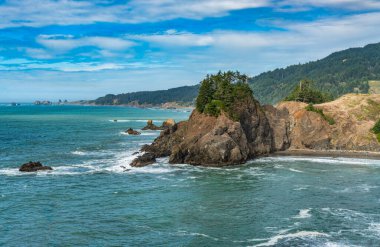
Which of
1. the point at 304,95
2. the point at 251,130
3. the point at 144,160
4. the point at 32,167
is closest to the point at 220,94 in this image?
the point at 251,130

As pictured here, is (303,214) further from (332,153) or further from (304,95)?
(304,95)

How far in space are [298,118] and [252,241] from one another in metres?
65.9

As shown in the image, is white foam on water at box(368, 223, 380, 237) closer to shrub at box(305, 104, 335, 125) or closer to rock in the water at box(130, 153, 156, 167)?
rock in the water at box(130, 153, 156, 167)

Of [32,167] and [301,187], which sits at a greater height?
[32,167]

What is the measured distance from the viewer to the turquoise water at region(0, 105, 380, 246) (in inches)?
1654

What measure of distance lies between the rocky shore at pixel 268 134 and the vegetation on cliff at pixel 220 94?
70.8 inches

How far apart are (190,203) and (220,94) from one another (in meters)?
44.1

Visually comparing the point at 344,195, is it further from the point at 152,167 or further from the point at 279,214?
the point at 152,167

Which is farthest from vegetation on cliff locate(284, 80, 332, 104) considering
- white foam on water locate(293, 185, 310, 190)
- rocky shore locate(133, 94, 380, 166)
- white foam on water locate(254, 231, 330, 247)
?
white foam on water locate(254, 231, 330, 247)

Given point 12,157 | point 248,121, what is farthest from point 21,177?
point 248,121

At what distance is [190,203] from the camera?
53.9 meters

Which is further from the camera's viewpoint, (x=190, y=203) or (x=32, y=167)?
(x=32, y=167)

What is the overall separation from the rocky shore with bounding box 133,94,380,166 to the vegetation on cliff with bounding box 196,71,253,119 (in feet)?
5.90

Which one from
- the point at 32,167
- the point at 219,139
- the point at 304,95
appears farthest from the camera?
the point at 304,95
